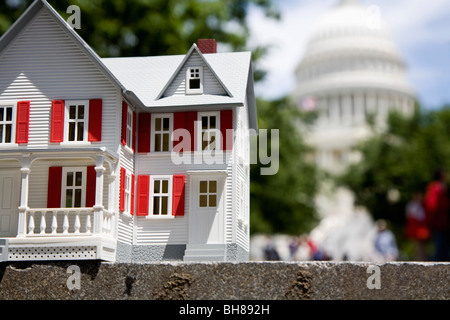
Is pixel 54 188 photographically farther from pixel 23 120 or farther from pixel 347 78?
pixel 347 78

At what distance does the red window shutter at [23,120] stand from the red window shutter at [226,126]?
483cm

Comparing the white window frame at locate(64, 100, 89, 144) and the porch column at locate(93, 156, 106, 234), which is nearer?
the porch column at locate(93, 156, 106, 234)

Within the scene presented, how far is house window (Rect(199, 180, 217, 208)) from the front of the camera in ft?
63.3

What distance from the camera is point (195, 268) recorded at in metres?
16.7

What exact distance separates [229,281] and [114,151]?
4430 mm

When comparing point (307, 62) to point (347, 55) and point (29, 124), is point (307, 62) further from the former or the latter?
point (29, 124)

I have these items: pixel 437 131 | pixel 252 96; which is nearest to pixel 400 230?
pixel 437 131

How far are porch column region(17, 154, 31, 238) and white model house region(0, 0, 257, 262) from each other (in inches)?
1.3

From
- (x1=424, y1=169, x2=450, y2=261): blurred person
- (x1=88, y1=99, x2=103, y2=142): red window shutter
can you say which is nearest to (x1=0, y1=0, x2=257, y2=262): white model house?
(x1=88, y1=99, x2=103, y2=142): red window shutter

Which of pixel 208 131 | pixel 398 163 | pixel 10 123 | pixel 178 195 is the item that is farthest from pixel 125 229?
pixel 398 163

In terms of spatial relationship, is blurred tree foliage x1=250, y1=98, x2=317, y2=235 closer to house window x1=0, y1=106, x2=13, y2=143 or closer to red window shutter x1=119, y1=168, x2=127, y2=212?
red window shutter x1=119, y1=168, x2=127, y2=212

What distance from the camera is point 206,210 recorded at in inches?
752

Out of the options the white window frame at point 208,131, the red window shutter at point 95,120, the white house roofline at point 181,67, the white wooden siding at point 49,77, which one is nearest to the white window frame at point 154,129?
the white house roofline at point 181,67

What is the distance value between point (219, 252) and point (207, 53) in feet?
20.1
